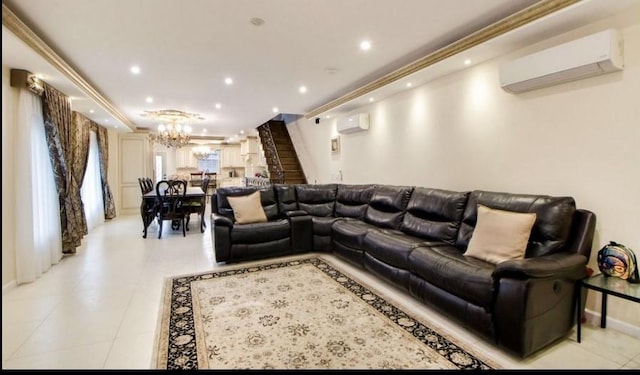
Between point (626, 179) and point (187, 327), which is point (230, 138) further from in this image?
point (626, 179)

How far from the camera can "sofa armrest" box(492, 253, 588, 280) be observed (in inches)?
75.5

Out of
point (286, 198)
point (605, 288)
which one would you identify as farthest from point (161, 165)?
point (605, 288)

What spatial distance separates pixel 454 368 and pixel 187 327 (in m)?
1.97

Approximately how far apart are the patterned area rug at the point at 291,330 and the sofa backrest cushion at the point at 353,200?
4.76ft

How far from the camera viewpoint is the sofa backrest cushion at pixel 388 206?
3900mm

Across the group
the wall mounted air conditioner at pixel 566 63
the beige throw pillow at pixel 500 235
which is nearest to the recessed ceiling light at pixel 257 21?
the wall mounted air conditioner at pixel 566 63

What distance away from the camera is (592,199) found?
2465mm

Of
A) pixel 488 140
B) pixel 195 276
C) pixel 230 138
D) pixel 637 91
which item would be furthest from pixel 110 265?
pixel 230 138

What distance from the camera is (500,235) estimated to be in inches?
98.2

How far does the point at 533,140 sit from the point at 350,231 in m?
2.19

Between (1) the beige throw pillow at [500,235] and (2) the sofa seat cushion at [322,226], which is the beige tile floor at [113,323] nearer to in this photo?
(1) the beige throw pillow at [500,235]

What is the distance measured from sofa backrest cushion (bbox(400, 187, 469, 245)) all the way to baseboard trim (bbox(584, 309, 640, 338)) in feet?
3.78

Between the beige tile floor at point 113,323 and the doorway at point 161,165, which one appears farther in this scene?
the doorway at point 161,165

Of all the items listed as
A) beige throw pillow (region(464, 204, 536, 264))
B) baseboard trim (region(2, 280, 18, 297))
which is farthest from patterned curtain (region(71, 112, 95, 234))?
beige throw pillow (region(464, 204, 536, 264))
